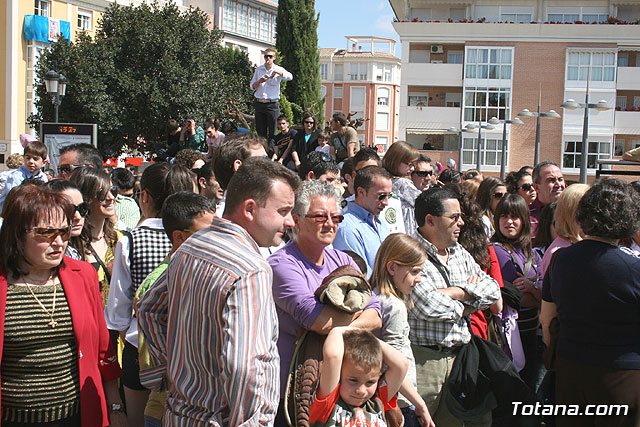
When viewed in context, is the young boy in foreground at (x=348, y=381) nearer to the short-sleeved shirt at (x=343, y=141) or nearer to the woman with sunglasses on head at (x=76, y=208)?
the woman with sunglasses on head at (x=76, y=208)

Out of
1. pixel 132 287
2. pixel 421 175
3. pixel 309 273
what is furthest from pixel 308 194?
pixel 421 175

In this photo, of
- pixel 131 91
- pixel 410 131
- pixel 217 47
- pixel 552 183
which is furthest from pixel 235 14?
pixel 552 183

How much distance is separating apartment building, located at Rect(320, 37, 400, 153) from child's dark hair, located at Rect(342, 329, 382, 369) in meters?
92.2

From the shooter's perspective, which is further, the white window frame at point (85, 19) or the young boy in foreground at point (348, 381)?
the white window frame at point (85, 19)

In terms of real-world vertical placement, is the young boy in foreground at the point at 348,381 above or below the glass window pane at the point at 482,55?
below

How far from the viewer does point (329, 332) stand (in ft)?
11.7

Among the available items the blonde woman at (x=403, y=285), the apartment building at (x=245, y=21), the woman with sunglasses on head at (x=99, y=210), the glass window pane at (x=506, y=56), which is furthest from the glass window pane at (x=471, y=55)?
the blonde woman at (x=403, y=285)

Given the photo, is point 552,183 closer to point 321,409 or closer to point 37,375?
point 321,409

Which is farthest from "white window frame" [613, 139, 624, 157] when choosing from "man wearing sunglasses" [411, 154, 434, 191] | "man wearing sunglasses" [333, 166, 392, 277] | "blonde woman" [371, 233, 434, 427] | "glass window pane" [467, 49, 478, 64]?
"blonde woman" [371, 233, 434, 427]

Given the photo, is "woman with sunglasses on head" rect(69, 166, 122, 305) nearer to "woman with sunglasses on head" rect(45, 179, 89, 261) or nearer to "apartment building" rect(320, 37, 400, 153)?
"woman with sunglasses on head" rect(45, 179, 89, 261)

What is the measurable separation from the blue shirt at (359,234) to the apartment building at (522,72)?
45.9 metres

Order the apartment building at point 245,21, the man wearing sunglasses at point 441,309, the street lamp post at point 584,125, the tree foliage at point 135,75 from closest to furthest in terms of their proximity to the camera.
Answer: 1. the man wearing sunglasses at point 441,309
2. the street lamp post at point 584,125
3. the tree foliage at point 135,75
4. the apartment building at point 245,21

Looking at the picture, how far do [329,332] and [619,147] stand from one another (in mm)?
52666

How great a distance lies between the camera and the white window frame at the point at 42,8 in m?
46.1
